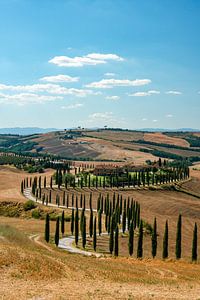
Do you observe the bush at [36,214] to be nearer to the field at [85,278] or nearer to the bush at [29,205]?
the bush at [29,205]

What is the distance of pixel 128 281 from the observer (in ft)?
166

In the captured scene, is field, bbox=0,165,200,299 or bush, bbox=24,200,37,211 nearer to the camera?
field, bbox=0,165,200,299

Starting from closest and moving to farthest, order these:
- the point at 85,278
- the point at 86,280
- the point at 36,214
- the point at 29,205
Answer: the point at 86,280, the point at 85,278, the point at 36,214, the point at 29,205

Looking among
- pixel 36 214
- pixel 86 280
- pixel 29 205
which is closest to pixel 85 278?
pixel 86 280

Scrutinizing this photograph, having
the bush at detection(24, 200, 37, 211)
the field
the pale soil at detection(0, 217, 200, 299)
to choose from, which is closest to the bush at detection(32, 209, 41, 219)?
the bush at detection(24, 200, 37, 211)

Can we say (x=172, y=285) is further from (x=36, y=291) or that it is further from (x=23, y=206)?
(x=23, y=206)

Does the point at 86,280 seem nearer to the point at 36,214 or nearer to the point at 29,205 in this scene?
the point at 36,214

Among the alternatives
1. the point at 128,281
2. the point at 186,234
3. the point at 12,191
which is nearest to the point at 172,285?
the point at 128,281

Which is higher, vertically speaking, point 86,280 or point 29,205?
point 86,280

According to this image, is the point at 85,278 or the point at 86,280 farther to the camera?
the point at 85,278

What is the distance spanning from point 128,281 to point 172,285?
5.35 m

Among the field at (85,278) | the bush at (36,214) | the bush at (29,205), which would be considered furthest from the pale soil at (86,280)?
the bush at (29,205)

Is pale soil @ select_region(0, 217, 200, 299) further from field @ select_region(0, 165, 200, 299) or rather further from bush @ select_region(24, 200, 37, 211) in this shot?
bush @ select_region(24, 200, 37, 211)

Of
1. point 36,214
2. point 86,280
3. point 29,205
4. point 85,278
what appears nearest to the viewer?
point 86,280
